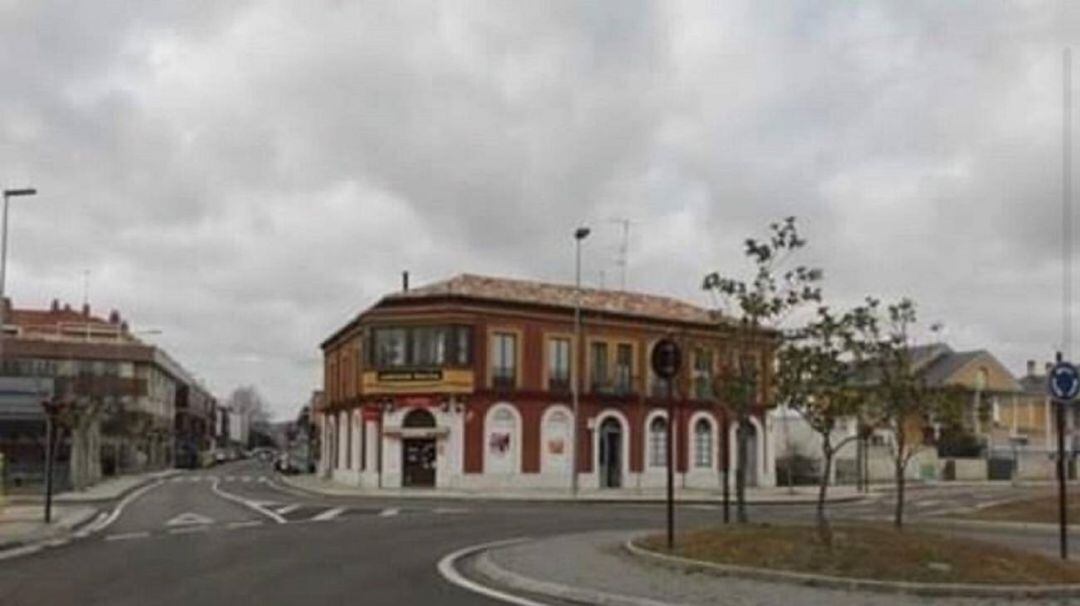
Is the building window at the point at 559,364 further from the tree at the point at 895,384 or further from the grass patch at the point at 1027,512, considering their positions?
the tree at the point at 895,384

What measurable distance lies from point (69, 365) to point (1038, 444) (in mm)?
72392

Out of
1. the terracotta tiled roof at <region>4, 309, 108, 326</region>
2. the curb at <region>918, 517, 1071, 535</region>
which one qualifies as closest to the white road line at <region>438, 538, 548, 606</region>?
the curb at <region>918, 517, 1071, 535</region>

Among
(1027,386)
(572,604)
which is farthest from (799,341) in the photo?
(1027,386)

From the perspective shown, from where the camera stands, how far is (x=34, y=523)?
1299 inches

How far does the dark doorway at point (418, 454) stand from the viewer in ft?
216

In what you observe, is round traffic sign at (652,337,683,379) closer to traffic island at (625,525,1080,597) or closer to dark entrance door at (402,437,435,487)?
traffic island at (625,525,1080,597)

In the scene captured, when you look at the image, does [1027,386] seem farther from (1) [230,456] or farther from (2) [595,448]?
(1) [230,456]

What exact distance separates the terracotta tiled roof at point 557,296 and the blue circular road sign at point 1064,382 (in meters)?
42.5

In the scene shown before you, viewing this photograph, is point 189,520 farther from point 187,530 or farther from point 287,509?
point 287,509

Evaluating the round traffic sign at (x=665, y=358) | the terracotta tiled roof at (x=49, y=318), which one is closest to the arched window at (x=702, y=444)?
the round traffic sign at (x=665, y=358)

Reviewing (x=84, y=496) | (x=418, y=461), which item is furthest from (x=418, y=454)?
(x=84, y=496)

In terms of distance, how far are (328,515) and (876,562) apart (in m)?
22.9

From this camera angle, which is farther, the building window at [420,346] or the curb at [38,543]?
the building window at [420,346]

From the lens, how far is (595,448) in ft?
226
